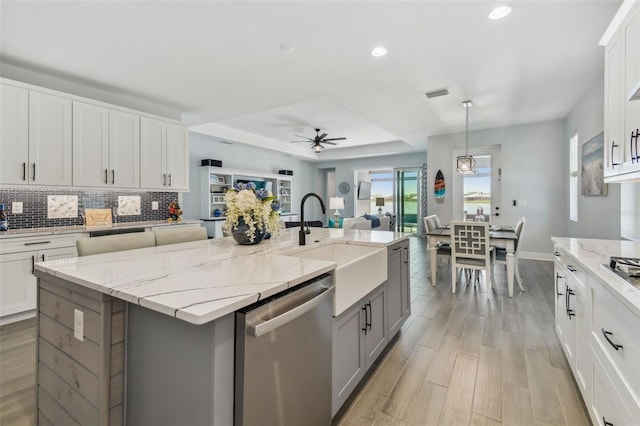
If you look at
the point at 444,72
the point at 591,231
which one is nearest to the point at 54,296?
the point at 444,72

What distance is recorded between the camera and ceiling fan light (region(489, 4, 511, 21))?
2.14 m

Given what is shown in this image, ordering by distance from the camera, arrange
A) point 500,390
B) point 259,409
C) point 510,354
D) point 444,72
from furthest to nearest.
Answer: point 444,72 < point 510,354 < point 500,390 < point 259,409

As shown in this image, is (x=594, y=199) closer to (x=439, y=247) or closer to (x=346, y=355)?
(x=439, y=247)

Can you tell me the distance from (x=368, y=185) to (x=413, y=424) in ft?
30.1

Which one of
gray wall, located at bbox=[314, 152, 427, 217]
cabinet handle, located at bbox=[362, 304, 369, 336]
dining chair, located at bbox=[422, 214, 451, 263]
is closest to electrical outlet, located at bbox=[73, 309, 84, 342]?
cabinet handle, located at bbox=[362, 304, 369, 336]

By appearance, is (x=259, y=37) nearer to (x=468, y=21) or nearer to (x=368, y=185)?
(x=468, y=21)

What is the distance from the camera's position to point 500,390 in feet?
5.98

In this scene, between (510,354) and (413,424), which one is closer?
(413,424)

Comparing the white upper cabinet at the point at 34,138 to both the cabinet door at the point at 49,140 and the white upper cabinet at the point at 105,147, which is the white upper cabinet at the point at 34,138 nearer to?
the cabinet door at the point at 49,140

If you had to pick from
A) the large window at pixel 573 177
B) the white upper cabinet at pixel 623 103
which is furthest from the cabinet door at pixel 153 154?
the large window at pixel 573 177

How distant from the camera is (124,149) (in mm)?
3826

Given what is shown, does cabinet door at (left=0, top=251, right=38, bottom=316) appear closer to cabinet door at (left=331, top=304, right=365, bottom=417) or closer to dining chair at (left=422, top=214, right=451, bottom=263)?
cabinet door at (left=331, top=304, right=365, bottom=417)

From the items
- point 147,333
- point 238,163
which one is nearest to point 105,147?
point 147,333

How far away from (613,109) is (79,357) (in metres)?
3.29
